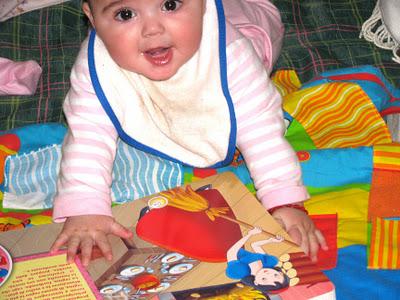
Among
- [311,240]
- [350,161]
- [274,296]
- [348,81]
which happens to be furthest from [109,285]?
[348,81]

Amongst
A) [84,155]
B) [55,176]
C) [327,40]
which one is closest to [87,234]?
[84,155]

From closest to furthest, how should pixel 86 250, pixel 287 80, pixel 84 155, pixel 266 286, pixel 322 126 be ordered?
pixel 266 286
pixel 86 250
pixel 84 155
pixel 322 126
pixel 287 80

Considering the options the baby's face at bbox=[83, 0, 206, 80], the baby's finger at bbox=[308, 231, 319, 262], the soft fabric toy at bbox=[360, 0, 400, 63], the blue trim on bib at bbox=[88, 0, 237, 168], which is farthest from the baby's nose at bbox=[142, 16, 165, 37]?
the soft fabric toy at bbox=[360, 0, 400, 63]

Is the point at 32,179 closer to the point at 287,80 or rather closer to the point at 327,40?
the point at 287,80

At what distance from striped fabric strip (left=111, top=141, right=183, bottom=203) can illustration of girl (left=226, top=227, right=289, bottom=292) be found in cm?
32

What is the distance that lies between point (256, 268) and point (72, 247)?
29 centimetres

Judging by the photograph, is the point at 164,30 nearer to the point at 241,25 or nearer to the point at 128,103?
the point at 128,103

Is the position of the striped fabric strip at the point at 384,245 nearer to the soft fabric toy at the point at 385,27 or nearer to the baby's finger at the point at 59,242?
the baby's finger at the point at 59,242

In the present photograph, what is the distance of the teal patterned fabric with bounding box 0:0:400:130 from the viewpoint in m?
1.50

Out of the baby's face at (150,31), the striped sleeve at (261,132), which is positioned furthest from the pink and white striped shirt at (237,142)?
the baby's face at (150,31)

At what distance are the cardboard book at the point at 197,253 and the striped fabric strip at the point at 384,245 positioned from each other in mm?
196

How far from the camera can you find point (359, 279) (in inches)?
39.1

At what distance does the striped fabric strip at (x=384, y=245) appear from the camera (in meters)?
1.02

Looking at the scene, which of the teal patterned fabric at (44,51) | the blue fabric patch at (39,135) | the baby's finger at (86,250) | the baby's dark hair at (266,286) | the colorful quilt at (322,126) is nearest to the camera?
the baby's dark hair at (266,286)
